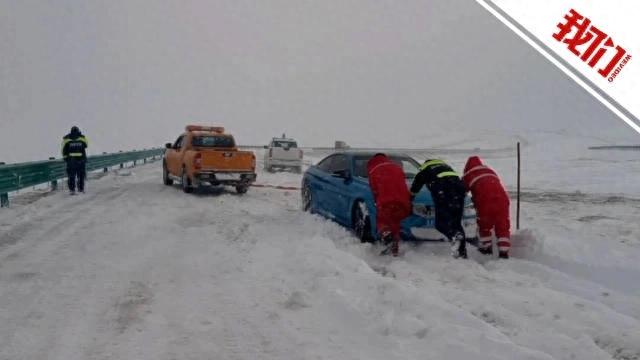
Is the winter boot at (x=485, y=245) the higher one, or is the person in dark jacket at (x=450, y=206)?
the person in dark jacket at (x=450, y=206)

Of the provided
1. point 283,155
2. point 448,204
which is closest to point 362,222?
point 448,204

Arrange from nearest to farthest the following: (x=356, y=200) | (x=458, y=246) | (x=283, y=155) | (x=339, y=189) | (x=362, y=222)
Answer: (x=458, y=246) < (x=362, y=222) < (x=356, y=200) < (x=339, y=189) < (x=283, y=155)

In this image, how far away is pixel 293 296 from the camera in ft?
17.1

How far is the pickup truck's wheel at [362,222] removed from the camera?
816cm

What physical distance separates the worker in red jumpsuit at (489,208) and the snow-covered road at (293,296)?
34 centimetres

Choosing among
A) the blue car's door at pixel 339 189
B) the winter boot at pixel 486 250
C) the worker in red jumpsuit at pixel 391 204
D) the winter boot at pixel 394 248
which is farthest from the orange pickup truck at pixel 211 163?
the winter boot at pixel 486 250

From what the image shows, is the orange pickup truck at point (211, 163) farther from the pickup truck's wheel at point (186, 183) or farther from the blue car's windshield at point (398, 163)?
the blue car's windshield at point (398, 163)

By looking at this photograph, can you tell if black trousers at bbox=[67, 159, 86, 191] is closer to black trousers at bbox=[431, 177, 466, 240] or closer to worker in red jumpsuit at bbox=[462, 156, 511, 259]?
black trousers at bbox=[431, 177, 466, 240]

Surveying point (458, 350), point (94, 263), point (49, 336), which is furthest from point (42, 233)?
point (458, 350)

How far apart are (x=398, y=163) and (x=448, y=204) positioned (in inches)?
92.7

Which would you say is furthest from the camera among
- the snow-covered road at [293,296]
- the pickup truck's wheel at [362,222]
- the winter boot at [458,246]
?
the pickup truck's wheel at [362,222]

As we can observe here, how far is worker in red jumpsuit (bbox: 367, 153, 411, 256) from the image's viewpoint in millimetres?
7426

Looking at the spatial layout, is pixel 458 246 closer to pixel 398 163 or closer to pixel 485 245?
pixel 485 245

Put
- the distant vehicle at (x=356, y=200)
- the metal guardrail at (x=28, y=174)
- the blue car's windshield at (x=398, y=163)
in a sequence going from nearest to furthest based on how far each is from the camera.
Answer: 1. the distant vehicle at (x=356, y=200)
2. the blue car's windshield at (x=398, y=163)
3. the metal guardrail at (x=28, y=174)
